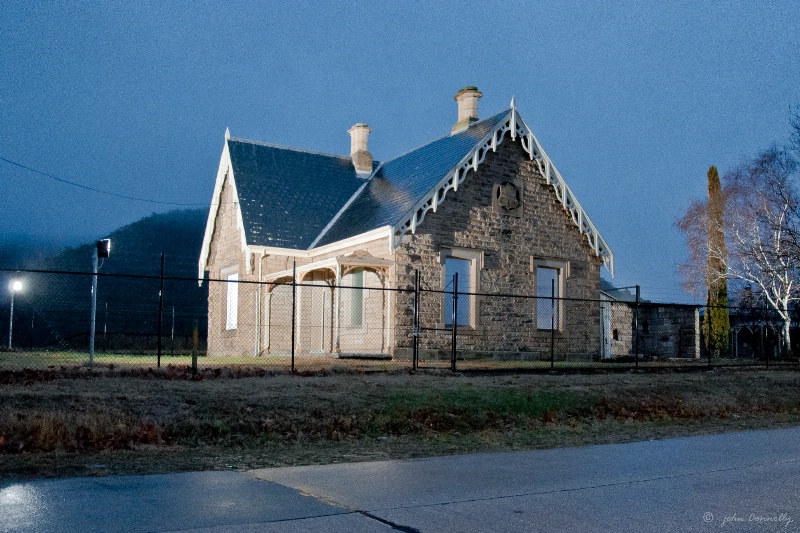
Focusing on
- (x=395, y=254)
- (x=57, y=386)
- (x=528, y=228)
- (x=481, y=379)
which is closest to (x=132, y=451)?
(x=57, y=386)

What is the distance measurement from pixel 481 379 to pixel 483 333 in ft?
24.1

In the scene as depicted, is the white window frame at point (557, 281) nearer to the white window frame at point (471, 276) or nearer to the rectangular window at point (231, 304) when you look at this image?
the white window frame at point (471, 276)

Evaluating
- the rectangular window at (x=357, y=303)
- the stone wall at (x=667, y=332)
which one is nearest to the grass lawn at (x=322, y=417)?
the rectangular window at (x=357, y=303)

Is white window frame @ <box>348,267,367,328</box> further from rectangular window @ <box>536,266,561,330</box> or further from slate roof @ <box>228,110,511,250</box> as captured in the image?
rectangular window @ <box>536,266,561,330</box>

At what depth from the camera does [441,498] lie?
6.59m

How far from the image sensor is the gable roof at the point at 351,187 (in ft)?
75.5

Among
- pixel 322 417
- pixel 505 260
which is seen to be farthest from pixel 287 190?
pixel 322 417

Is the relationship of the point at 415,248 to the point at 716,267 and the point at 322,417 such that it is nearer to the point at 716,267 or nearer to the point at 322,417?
the point at 322,417

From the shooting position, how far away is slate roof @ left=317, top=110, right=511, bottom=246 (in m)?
23.1

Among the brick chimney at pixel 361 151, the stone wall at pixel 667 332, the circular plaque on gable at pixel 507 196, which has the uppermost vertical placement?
the brick chimney at pixel 361 151

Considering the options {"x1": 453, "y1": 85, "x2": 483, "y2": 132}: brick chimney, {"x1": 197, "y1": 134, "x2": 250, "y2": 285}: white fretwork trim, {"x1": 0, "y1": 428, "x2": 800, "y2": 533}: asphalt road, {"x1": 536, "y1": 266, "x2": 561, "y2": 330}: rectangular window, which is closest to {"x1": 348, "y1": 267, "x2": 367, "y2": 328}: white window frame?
{"x1": 197, "y1": 134, "x2": 250, "y2": 285}: white fretwork trim

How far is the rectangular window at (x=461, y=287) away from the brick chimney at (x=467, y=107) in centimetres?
605

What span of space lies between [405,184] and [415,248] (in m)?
3.62

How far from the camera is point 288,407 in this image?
1121 centimetres
